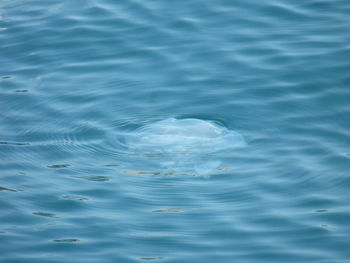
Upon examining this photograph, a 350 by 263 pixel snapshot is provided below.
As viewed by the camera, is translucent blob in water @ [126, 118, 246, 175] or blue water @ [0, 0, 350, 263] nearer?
blue water @ [0, 0, 350, 263]

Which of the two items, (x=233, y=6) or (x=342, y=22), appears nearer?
(x=342, y=22)

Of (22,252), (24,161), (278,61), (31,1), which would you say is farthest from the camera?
(31,1)

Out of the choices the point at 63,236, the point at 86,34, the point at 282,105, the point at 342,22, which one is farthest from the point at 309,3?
the point at 63,236

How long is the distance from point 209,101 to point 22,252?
341 centimetres

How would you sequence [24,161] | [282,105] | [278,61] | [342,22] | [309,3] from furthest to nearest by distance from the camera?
1. [309,3]
2. [342,22]
3. [278,61]
4. [282,105]
5. [24,161]

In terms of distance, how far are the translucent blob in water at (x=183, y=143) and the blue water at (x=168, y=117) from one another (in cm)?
11

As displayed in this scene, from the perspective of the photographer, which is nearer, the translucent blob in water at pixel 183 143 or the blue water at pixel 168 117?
the blue water at pixel 168 117

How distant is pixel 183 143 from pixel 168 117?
74cm

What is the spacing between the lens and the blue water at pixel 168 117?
5012 millimetres

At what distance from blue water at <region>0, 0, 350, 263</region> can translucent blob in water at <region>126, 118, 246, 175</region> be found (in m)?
0.11

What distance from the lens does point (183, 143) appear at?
6.37 metres

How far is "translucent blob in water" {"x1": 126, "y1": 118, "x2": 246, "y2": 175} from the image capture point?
6.06m

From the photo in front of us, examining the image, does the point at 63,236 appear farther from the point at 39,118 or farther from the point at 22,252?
the point at 39,118

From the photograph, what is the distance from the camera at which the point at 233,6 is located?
9.14 m
